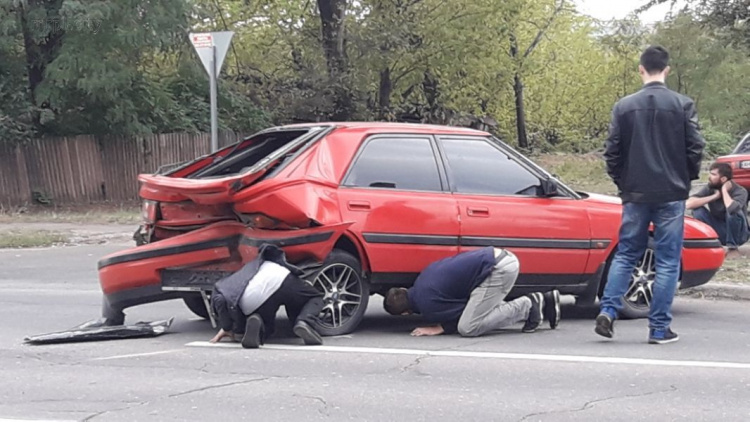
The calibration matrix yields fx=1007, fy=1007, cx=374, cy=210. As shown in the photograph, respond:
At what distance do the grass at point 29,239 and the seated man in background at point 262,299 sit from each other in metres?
9.16

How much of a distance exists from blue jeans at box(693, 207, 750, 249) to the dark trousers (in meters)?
5.88

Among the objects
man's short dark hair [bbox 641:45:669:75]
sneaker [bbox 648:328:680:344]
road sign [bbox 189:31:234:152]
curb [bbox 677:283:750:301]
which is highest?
road sign [bbox 189:31:234:152]

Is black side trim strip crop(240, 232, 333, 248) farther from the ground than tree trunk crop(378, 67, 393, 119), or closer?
closer

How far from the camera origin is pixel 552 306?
8062 millimetres

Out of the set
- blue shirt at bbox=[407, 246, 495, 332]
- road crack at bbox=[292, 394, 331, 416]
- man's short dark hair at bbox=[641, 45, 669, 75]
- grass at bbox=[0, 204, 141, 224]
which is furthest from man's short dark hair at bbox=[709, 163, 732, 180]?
grass at bbox=[0, 204, 141, 224]

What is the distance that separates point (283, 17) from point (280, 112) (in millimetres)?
2973

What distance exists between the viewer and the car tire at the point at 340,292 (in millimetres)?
7496

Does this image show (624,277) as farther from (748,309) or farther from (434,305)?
(748,309)

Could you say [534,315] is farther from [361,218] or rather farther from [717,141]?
[717,141]

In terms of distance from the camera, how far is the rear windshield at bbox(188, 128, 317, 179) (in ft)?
26.7

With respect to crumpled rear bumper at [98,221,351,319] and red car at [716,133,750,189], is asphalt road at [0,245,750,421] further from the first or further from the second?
red car at [716,133,750,189]

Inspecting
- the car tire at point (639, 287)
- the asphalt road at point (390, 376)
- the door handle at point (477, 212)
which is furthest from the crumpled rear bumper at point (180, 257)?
the car tire at point (639, 287)

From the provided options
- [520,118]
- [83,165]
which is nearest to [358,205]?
[83,165]

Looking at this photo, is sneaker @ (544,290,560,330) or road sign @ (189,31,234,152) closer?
sneaker @ (544,290,560,330)
